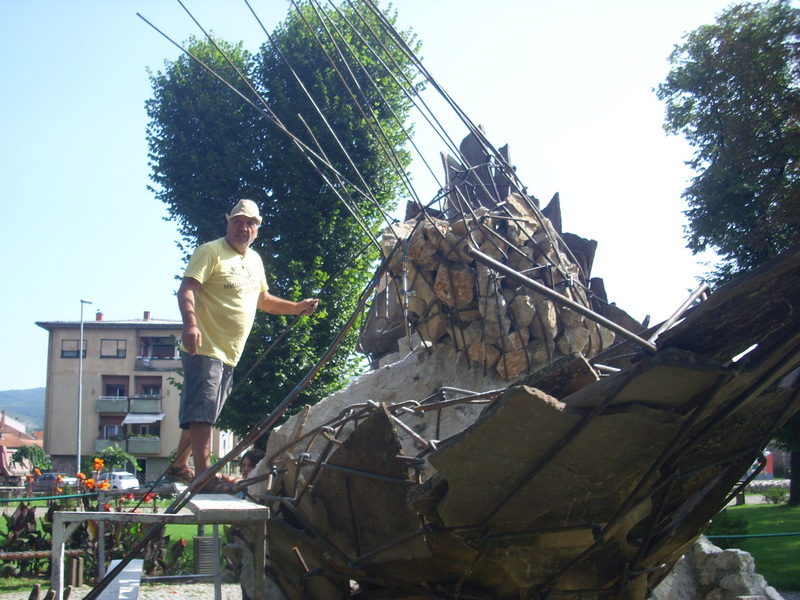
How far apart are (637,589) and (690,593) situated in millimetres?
3168

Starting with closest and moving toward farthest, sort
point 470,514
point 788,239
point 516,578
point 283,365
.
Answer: point 470,514, point 516,578, point 788,239, point 283,365

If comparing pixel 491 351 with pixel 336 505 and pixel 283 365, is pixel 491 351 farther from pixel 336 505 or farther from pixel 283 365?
pixel 283 365

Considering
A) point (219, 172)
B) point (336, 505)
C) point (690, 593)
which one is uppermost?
point (219, 172)

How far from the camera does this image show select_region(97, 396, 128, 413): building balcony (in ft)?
139

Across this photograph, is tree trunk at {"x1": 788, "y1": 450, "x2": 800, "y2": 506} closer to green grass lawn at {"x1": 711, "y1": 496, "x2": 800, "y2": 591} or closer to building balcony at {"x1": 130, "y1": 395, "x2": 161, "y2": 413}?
green grass lawn at {"x1": 711, "y1": 496, "x2": 800, "y2": 591}

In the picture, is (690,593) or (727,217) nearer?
(690,593)

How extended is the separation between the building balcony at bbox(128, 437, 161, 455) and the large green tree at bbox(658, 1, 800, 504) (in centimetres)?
3403

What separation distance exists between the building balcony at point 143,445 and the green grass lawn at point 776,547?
106 feet

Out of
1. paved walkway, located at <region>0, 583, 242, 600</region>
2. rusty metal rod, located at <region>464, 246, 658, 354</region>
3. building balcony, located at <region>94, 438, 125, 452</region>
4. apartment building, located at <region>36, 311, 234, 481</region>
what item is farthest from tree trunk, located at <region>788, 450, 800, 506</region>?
building balcony, located at <region>94, 438, 125, 452</region>

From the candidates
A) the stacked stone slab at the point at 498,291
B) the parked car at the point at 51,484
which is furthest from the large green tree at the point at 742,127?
the parked car at the point at 51,484

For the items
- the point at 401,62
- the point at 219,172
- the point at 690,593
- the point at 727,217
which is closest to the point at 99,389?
the point at 219,172

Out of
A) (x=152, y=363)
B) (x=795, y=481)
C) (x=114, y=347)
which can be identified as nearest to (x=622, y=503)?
(x=795, y=481)

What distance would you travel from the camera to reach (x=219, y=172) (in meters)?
16.0

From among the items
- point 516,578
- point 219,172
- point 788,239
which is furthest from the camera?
point 219,172
